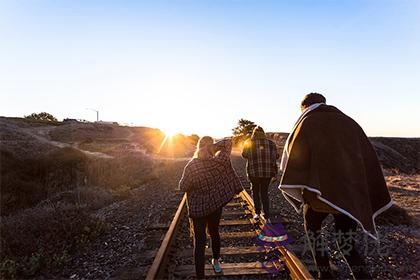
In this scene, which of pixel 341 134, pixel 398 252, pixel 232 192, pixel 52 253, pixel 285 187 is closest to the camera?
pixel 341 134

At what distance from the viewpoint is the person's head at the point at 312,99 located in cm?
324

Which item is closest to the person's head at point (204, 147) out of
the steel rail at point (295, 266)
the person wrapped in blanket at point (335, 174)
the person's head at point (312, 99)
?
the person wrapped in blanket at point (335, 174)

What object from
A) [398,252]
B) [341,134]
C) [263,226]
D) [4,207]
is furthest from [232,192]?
[4,207]

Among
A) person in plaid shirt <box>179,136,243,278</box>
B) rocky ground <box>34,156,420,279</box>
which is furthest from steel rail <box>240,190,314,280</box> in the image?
person in plaid shirt <box>179,136,243,278</box>

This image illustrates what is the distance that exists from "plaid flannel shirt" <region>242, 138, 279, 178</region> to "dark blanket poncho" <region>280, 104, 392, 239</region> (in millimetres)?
2719

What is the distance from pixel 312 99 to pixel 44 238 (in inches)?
205

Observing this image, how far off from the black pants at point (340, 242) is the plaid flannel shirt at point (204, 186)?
1080mm

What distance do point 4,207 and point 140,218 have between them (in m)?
5.85

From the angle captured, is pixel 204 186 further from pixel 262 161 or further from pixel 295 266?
pixel 262 161

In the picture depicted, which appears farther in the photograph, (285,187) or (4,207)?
(4,207)

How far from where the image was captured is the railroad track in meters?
3.96

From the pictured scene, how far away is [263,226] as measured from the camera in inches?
227

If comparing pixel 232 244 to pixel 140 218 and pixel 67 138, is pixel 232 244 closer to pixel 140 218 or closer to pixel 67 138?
pixel 140 218

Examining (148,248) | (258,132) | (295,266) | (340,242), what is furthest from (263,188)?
(340,242)
